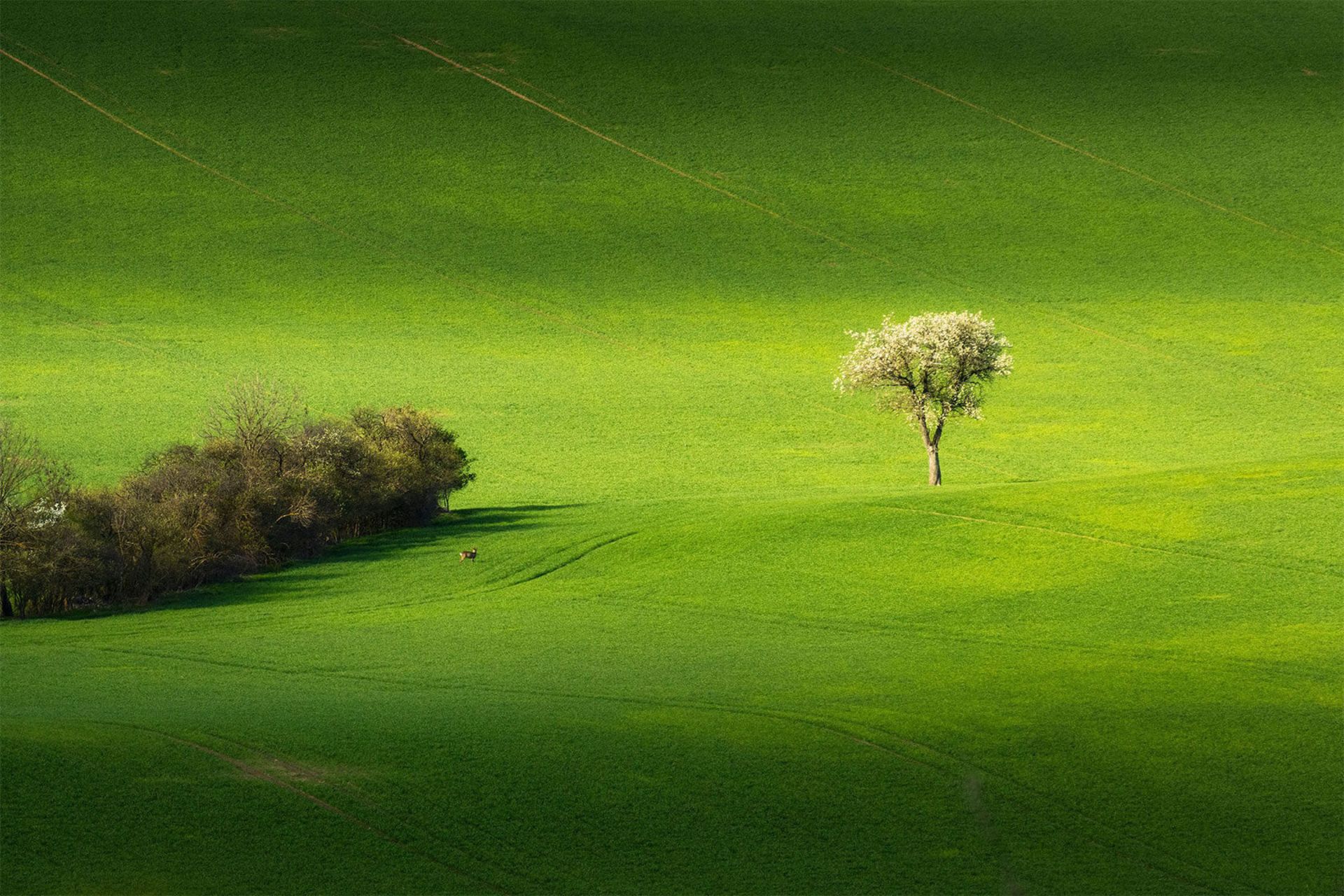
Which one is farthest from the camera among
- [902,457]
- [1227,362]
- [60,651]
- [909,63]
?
[909,63]

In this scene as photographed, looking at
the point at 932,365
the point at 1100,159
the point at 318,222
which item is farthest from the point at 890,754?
the point at 1100,159

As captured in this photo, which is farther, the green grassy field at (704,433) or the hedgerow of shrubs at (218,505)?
the hedgerow of shrubs at (218,505)

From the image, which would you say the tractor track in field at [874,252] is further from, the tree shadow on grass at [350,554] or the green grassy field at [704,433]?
the tree shadow on grass at [350,554]

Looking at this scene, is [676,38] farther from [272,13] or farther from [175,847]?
[175,847]

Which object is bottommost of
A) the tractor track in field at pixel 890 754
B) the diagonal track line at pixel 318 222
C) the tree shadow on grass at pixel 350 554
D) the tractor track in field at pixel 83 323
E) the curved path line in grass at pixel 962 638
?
the tractor track in field at pixel 890 754

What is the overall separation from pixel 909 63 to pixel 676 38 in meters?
12.6

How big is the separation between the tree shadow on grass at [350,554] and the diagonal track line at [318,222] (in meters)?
22.3

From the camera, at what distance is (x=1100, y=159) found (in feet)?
254

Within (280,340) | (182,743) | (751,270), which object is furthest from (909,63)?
(182,743)

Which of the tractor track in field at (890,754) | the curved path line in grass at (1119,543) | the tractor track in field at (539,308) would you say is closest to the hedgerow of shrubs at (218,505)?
the tractor track in field at (890,754)

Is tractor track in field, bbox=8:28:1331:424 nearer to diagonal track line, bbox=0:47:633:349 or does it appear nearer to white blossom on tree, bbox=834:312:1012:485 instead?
diagonal track line, bbox=0:47:633:349

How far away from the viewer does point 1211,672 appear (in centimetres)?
2369

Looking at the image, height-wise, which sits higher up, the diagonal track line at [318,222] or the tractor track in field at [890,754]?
the diagonal track line at [318,222]

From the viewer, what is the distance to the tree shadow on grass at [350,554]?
31125 mm
